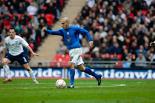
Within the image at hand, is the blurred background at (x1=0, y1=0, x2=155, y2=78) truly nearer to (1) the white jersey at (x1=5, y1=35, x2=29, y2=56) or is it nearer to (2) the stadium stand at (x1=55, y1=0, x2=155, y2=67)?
(2) the stadium stand at (x1=55, y1=0, x2=155, y2=67)

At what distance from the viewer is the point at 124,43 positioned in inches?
1448

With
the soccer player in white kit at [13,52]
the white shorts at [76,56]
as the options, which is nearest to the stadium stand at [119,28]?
the soccer player in white kit at [13,52]

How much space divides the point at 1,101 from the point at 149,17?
21306 millimetres

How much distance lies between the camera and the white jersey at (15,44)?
2697 cm

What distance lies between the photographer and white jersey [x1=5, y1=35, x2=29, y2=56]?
88.5ft

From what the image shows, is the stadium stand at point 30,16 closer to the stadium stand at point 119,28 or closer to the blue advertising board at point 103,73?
the stadium stand at point 119,28

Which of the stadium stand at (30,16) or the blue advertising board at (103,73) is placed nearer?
the blue advertising board at (103,73)

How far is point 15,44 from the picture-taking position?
27031 millimetres

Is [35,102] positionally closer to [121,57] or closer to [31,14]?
[121,57]

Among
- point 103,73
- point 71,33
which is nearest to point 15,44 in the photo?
point 71,33

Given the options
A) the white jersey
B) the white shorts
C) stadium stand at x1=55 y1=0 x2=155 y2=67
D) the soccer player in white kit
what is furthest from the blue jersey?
stadium stand at x1=55 y1=0 x2=155 y2=67

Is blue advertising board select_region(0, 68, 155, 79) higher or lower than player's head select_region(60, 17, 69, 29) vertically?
lower

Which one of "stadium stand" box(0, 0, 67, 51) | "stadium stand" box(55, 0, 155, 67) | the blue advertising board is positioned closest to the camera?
the blue advertising board

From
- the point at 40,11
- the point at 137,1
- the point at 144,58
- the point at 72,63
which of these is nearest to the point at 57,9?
the point at 40,11
